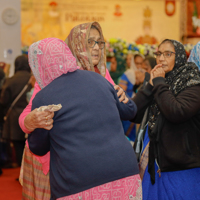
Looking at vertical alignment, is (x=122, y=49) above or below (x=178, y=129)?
above

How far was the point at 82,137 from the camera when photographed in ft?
5.27

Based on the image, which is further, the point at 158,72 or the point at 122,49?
the point at 122,49

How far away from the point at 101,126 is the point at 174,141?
0.88m

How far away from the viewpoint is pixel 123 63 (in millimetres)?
6184

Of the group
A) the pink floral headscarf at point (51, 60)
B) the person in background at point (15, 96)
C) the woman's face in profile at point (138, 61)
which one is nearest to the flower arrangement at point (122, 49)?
the woman's face in profile at point (138, 61)

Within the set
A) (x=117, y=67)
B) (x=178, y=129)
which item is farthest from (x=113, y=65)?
(x=178, y=129)

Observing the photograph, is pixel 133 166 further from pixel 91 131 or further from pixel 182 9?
pixel 182 9

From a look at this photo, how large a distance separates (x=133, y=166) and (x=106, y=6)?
11.0 m

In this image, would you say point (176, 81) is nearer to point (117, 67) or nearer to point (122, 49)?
point (117, 67)

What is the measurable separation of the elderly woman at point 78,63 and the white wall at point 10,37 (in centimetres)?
503

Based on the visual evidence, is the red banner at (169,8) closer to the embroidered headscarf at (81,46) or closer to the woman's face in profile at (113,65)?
the woman's face in profile at (113,65)

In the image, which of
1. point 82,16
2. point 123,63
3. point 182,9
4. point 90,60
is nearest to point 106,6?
point 82,16

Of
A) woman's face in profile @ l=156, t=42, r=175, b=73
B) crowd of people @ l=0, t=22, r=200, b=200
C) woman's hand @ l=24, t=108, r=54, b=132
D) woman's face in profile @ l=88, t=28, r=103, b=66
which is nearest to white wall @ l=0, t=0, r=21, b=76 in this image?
crowd of people @ l=0, t=22, r=200, b=200

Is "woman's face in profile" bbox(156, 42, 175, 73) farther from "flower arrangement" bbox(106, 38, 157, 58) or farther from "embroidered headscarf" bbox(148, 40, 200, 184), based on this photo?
"flower arrangement" bbox(106, 38, 157, 58)
